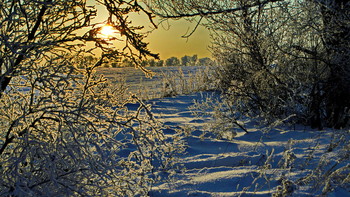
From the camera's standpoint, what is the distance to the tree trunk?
4293mm

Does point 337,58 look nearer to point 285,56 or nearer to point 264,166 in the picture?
point 285,56

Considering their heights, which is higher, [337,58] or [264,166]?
[337,58]

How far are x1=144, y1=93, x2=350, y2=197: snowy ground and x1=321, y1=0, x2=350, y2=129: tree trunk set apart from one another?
0.46 m

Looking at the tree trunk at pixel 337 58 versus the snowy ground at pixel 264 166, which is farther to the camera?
the tree trunk at pixel 337 58

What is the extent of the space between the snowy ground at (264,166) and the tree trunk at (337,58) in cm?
46

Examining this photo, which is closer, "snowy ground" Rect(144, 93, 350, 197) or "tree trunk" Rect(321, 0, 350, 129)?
"snowy ground" Rect(144, 93, 350, 197)

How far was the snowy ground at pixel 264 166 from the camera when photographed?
9.15 feet

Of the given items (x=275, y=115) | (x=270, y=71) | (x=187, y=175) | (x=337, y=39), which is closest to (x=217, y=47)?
(x=270, y=71)

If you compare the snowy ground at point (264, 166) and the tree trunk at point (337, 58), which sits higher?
the tree trunk at point (337, 58)

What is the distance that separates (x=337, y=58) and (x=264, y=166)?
2517mm

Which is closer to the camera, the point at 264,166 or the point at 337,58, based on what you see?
the point at 264,166

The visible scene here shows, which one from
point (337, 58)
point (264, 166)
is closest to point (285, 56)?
point (337, 58)

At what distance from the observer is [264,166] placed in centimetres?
287

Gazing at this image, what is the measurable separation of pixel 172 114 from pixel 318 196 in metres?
4.61
